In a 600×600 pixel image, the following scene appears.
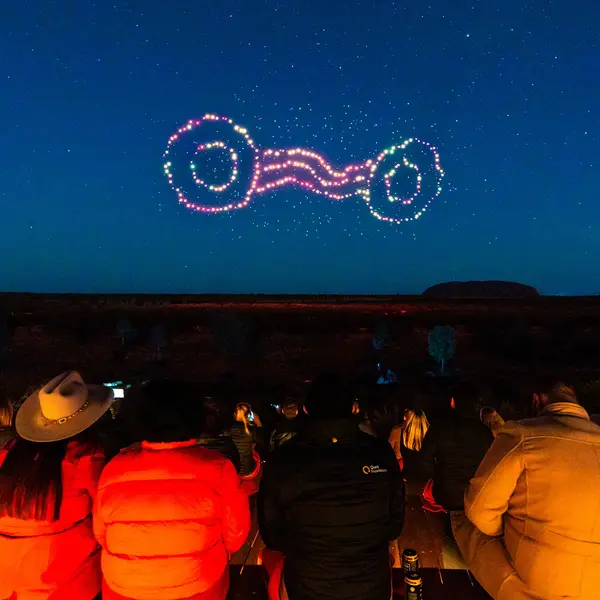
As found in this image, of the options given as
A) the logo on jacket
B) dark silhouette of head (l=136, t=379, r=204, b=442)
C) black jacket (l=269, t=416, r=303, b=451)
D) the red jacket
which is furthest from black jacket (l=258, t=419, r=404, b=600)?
black jacket (l=269, t=416, r=303, b=451)

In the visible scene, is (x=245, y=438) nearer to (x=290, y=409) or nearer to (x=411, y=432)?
(x=290, y=409)

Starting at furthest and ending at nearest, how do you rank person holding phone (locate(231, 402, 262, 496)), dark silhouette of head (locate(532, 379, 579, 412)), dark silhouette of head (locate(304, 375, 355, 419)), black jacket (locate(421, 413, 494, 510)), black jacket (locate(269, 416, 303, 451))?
person holding phone (locate(231, 402, 262, 496)) < black jacket (locate(269, 416, 303, 451)) < black jacket (locate(421, 413, 494, 510)) < dark silhouette of head (locate(532, 379, 579, 412)) < dark silhouette of head (locate(304, 375, 355, 419))

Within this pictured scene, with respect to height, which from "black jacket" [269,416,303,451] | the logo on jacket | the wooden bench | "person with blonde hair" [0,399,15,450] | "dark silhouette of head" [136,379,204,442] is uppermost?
"dark silhouette of head" [136,379,204,442]

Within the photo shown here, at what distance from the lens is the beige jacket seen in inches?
92.4

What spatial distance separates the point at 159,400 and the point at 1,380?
4.63m

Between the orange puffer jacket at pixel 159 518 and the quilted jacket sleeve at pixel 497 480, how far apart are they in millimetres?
1346

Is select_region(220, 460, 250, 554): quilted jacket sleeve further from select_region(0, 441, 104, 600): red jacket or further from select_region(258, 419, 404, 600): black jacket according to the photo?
select_region(0, 441, 104, 600): red jacket

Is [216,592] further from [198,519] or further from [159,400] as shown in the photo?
[159,400]

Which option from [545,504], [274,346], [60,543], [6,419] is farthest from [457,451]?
[6,419]

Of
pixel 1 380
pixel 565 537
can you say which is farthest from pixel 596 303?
pixel 1 380

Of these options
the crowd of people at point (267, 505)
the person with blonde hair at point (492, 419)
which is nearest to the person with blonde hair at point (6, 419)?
the crowd of people at point (267, 505)

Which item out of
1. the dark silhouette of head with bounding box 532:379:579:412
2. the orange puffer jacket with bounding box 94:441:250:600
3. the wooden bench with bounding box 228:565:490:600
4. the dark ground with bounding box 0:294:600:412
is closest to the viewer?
the orange puffer jacket with bounding box 94:441:250:600

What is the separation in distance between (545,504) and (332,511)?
1.07m

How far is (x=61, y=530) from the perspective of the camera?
2.50 metres
